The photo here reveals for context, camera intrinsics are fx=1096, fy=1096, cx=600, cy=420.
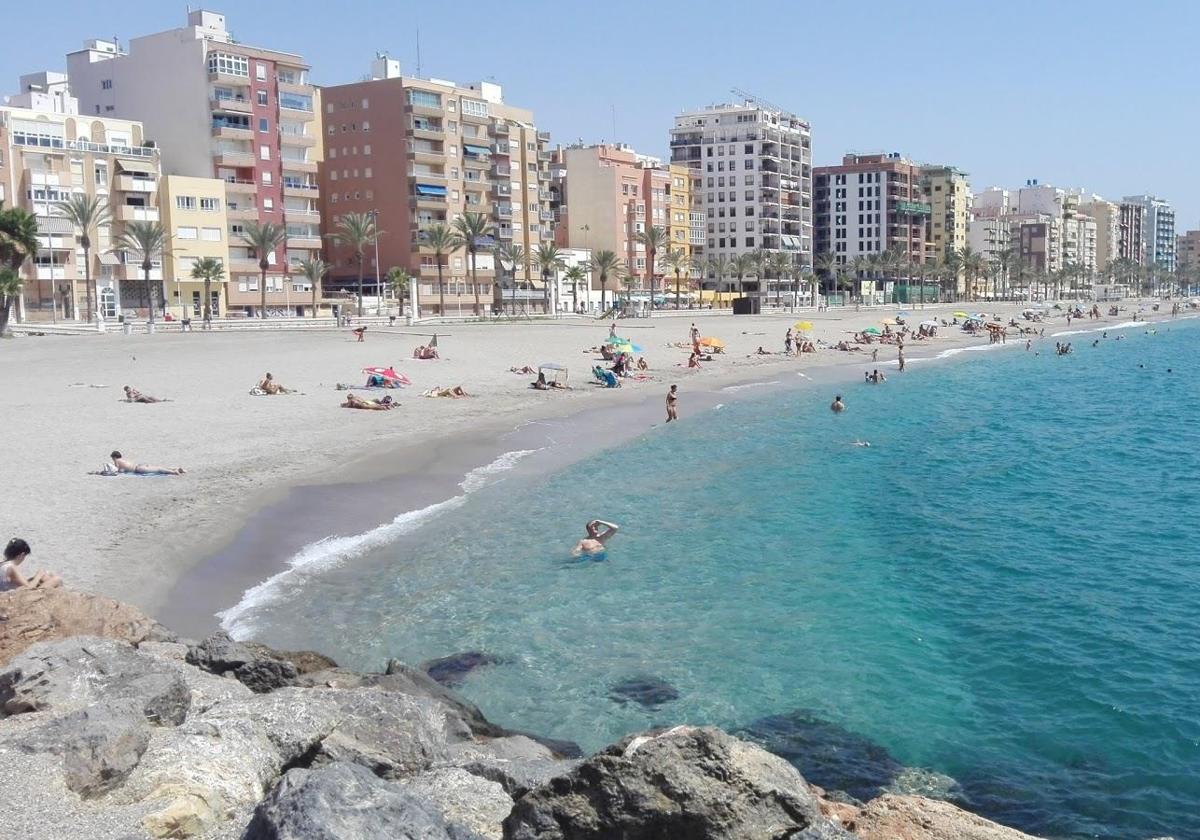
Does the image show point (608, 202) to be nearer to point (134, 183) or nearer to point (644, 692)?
point (134, 183)

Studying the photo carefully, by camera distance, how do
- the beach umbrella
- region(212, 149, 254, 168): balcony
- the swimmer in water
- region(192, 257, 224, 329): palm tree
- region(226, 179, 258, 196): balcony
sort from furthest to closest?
region(226, 179, 258, 196): balcony < region(212, 149, 254, 168): balcony < region(192, 257, 224, 329): palm tree < the beach umbrella < the swimmer in water

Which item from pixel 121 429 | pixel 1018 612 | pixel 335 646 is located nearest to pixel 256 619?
pixel 335 646

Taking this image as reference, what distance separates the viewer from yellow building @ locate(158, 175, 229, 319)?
7931 cm

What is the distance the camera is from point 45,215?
7344 cm

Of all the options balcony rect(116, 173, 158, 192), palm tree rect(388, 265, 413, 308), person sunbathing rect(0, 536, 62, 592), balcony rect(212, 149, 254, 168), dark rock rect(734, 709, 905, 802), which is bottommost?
dark rock rect(734, 709, 905, 802)

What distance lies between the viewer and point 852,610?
56.2 ft

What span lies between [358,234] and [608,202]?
3960 centimetres

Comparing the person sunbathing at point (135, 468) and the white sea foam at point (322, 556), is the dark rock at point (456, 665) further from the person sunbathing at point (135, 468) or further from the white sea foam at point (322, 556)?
the person sunbathing at point (135, 468)

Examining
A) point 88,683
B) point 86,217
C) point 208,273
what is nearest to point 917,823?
point 88,683

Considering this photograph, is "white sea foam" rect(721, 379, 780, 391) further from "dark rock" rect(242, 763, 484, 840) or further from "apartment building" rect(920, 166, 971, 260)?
"apartment building" rect(920, 166, 971, 260)

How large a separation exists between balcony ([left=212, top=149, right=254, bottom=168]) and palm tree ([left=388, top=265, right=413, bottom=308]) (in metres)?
14.4

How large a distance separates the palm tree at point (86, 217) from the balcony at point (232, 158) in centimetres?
1075

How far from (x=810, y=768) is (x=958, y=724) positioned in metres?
2.51

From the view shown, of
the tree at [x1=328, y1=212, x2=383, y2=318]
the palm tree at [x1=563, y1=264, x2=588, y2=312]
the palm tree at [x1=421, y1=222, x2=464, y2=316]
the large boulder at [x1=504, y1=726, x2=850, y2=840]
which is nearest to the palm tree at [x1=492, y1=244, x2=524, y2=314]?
the palm tree at [x1=563, y1=264, x2=588, y2=312]
